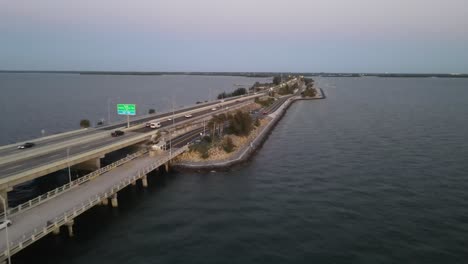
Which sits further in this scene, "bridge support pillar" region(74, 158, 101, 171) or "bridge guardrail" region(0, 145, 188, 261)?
"bridge support pillar" region(74, 158, 101, 171)

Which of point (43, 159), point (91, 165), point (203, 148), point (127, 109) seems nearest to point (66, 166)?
point (43, 159)

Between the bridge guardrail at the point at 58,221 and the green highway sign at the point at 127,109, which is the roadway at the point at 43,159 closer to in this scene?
the bridge guardrail at the point at 58,221

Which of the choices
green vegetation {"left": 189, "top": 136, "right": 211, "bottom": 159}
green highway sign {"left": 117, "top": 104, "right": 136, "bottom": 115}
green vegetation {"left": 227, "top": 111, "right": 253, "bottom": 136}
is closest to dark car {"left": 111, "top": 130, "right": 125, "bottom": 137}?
green highway sign {"left": 117, "top": 104, "right": 136, "bottom": 115}

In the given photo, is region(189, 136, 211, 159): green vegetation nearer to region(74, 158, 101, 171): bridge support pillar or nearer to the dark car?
the dark car

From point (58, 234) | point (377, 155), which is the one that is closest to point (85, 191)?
point (58, 234)

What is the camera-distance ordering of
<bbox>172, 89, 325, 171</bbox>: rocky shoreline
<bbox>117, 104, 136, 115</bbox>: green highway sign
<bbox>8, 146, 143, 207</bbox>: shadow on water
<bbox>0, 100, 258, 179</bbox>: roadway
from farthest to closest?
1. <bbox>117, 104, 136, 115</bbox>: green highway sign
2. <bbox>172, 89, 325, 171</bbox>: rocky shoreline
3. <bbox>8, 146, 143, 207</bbox>: shadow on water
4. <bbox>0, 100, 258, 179</bbox>: roadway

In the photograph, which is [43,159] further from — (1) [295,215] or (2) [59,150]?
(1) [295,215]

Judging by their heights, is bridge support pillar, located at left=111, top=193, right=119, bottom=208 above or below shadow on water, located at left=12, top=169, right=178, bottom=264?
above
